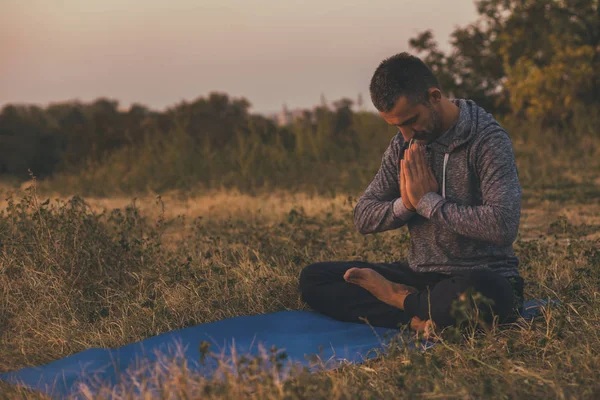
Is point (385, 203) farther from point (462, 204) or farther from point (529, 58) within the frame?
point (529, 58)

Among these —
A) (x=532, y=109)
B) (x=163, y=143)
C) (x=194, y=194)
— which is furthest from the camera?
(x=532, y=109)

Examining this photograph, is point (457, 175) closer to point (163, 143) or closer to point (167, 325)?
point (167, 325)

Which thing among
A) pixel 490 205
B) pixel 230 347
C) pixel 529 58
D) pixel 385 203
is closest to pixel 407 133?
pixel 385 203

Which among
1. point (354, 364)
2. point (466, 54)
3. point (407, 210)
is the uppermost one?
point (466, 54)

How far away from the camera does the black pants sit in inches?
152

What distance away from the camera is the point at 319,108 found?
13.8 meters

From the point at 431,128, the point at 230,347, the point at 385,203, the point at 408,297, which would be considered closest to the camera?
the point at 230,347

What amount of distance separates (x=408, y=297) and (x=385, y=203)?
23.5 inches

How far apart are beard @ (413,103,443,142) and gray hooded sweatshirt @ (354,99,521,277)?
2.8 inches

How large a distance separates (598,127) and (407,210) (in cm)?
1176

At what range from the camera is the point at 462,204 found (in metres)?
4.18

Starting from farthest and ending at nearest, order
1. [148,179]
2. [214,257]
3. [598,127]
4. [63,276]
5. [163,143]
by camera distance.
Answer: [598,127] → [163,143] → [148,179] → [214,257] → [63,276]

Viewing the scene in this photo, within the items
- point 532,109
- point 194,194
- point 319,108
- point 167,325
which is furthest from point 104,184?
point 532,109

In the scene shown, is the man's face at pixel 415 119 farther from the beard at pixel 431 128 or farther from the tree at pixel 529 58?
the tree at pixel 529 58
